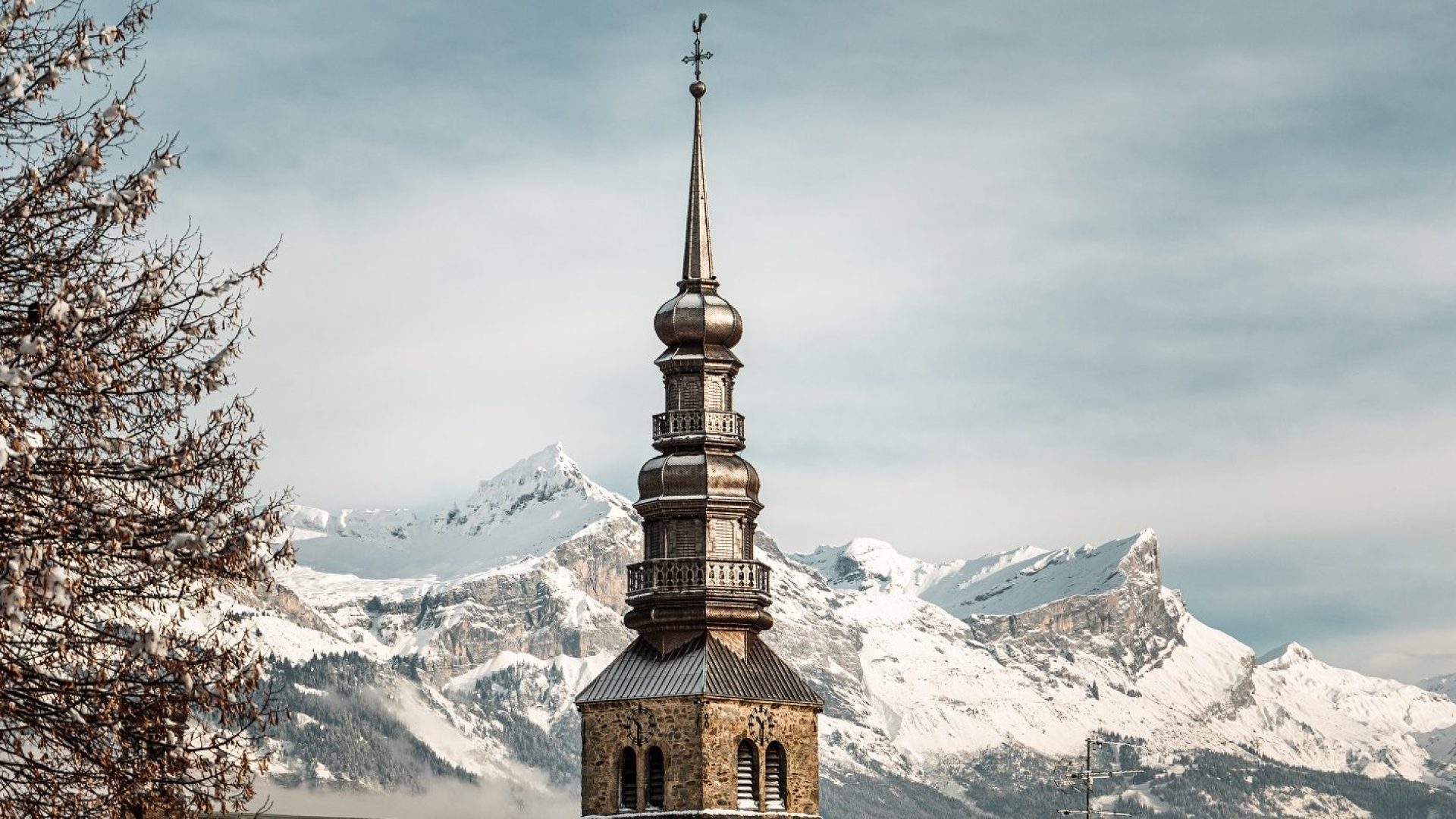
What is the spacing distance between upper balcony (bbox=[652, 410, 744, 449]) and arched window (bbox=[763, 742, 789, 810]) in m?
9.82

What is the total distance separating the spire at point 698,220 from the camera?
83125mm

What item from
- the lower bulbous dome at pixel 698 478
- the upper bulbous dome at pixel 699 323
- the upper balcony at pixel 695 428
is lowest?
the lower bulbous dome at pixel 698 478

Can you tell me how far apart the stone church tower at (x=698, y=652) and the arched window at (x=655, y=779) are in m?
0.05

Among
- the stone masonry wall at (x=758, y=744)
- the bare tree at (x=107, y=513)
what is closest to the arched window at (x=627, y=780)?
the stone masonry wall at (x=758, y=744)

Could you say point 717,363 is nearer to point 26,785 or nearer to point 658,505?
point 658,505

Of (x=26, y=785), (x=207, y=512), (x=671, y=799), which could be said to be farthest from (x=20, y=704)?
(x=671, y=799)

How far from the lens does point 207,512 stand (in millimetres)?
31875

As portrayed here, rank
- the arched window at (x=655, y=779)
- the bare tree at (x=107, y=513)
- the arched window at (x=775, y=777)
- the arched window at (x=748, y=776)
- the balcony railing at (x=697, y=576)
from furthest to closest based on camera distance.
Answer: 1. the balcony railing at (x=697, y=576)
2. the arched window at (x=775, y=777)
3. the arched window at (x=748, y=776)
4. the arched window at (x=655, y=779)
5. the bare tree at (x=107, y=513)

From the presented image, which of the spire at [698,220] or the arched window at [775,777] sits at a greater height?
the spire at [698,220]

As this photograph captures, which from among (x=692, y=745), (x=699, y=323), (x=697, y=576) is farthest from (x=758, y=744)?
(x=699, y=323)

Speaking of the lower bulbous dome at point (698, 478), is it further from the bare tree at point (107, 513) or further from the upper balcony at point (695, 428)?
the bare tree at point (107, 513)

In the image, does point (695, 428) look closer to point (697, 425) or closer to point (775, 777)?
point (697, 425)

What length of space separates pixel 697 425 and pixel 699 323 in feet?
11.3

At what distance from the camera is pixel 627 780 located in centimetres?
7694
